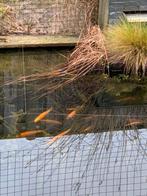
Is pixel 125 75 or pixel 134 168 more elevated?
pixel 125 75

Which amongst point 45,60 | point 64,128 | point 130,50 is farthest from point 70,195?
point 45,60

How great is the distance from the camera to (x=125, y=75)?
6.14m

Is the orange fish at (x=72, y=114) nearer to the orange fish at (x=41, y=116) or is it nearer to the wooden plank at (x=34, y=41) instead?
the orange fish at (x=41, y=116)

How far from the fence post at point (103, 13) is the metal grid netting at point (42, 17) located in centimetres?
25

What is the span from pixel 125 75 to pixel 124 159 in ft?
6.49

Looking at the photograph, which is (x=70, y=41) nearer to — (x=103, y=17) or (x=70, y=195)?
(x=103, y=17)

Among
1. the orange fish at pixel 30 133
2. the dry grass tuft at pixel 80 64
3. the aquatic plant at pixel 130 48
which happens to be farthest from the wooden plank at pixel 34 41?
the orange fish at pixel 30 133

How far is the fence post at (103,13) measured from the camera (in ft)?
21.9

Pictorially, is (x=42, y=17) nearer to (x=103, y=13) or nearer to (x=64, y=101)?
(x=103, y=13)

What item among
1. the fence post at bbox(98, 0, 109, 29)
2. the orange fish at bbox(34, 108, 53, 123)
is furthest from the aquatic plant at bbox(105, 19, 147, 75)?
the orange fish at bbox(34, 108, 53, 123)

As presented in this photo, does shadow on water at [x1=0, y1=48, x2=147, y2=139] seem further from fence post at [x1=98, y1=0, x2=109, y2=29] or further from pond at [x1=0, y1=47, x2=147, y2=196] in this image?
fence post at [x1=98, y1=0, x2=109, y2=29]

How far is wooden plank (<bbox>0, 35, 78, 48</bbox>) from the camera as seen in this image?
668 cm

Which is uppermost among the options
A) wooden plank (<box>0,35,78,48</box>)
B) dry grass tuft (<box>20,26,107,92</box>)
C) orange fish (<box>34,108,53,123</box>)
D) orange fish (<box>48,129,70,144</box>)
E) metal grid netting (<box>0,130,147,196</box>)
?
wooden plank (<box>0,35,78,48</box>)

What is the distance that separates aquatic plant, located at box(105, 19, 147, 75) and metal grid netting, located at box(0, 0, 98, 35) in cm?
91
